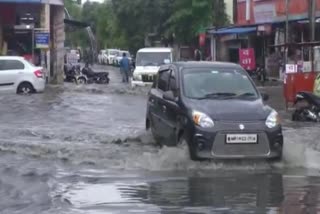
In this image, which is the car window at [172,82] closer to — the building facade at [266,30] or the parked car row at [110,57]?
the building facade at [266,30]

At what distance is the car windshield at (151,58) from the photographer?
35469mm

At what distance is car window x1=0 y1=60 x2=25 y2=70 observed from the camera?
30.2 m

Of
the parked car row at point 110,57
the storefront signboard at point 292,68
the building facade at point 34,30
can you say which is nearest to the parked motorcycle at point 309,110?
the storefront signboard at point 292,68

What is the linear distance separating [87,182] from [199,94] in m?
2.83

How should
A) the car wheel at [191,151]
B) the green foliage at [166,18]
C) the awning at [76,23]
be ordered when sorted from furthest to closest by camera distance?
the green foliage at [166,18] < the awning at [76,23] < the car wheel at [191,151]

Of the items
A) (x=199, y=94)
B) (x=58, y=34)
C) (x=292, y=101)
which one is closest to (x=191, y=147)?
(x=199, y=94)

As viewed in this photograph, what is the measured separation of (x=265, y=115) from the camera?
12797mm

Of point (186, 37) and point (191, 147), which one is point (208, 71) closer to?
point (191, 147)

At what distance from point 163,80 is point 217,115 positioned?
2737 millimetres

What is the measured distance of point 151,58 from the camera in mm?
35750

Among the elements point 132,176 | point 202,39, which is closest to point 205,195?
point 132,176

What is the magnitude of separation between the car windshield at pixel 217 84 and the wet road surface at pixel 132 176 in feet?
3.52

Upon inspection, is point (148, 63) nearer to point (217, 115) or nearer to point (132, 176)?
point (217, 115)

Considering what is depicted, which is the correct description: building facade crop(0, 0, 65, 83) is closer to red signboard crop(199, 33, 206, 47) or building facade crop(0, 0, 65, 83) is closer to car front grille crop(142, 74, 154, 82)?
car front grille crop(142, 74, 154, 82)
